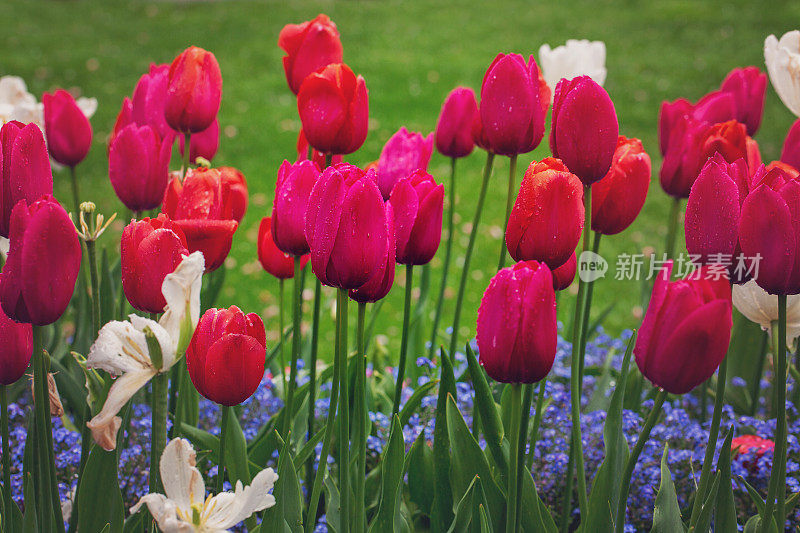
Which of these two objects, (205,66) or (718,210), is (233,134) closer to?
(205,66)

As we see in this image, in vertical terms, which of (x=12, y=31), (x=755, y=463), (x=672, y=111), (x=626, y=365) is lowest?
(x=755, y=463)

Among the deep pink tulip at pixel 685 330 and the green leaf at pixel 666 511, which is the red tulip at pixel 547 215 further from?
the green leaf at pixel 666 511

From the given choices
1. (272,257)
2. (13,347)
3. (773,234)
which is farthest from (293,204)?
(773,234)

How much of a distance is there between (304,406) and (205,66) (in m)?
0.81

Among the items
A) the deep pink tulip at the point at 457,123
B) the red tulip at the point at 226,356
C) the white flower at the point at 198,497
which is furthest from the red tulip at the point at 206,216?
the deep pink tulip at the point at 457,123

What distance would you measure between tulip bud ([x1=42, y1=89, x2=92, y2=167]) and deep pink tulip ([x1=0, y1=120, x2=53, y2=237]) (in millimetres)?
737

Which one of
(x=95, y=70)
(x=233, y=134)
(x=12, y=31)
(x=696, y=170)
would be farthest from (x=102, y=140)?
(x=696, y=170)

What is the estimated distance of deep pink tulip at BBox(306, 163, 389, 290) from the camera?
1176mm

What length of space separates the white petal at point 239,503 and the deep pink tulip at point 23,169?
588 millimetres

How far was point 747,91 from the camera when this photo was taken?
2.34 meters

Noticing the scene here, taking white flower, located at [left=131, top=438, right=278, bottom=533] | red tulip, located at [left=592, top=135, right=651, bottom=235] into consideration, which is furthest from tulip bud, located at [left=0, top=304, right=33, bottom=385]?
red tulip, located at [left=592, top=135, right=651, bottom=235]

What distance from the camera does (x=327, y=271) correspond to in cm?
121

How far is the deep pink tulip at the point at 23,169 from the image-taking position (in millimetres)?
1329

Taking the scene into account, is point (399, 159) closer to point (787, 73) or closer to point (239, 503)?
point (239, 503)
